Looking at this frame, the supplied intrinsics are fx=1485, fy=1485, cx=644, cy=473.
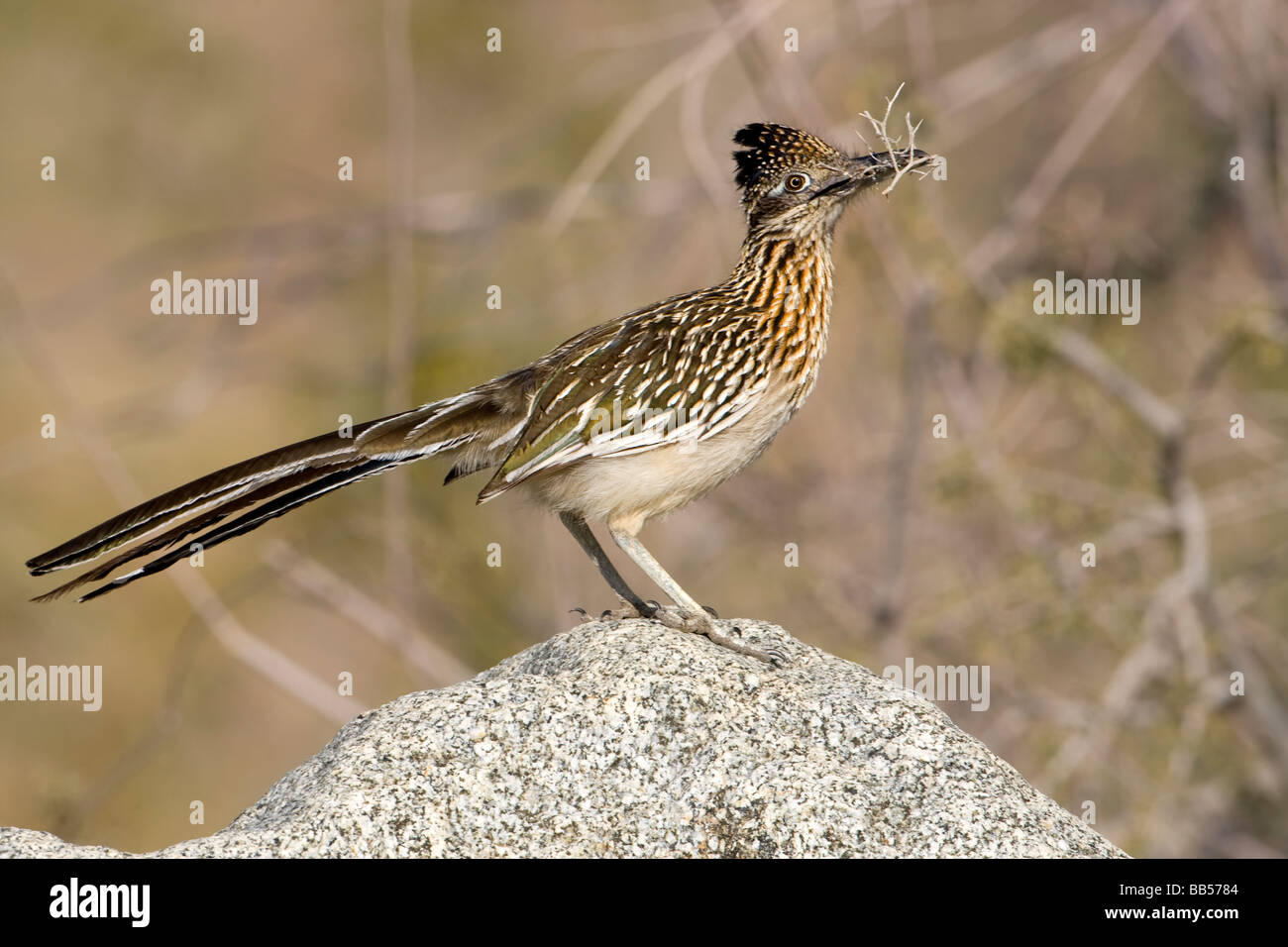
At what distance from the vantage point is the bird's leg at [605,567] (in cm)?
562

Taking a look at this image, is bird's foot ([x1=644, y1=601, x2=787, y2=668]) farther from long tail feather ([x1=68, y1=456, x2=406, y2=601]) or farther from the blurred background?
the blurred background

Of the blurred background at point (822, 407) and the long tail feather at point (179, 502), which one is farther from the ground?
the blurred background at point (822, 407)

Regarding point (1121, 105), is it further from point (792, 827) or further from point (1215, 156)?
point (792, 827)

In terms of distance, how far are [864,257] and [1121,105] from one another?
13.8ft

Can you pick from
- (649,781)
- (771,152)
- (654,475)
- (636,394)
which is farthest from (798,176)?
(649,781)

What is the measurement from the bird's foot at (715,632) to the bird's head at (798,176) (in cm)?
179

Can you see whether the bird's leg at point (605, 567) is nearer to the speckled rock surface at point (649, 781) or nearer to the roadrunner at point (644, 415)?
the roadrunner at point (644, 415)

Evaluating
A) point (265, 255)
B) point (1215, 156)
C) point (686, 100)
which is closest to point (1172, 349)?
point (1215, 156)

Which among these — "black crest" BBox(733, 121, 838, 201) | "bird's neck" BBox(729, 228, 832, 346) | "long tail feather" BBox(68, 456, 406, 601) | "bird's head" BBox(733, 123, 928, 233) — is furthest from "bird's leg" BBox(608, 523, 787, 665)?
"black crest" BBox(733, 121, 838, 201)

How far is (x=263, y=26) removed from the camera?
16297 millimetres

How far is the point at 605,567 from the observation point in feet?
19.3

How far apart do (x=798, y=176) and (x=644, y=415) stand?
1.31 metres

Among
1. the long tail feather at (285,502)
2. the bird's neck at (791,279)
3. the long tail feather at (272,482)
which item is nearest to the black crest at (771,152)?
the bird's neck at (791,279)

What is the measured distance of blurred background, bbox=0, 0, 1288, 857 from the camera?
27.6 feet
